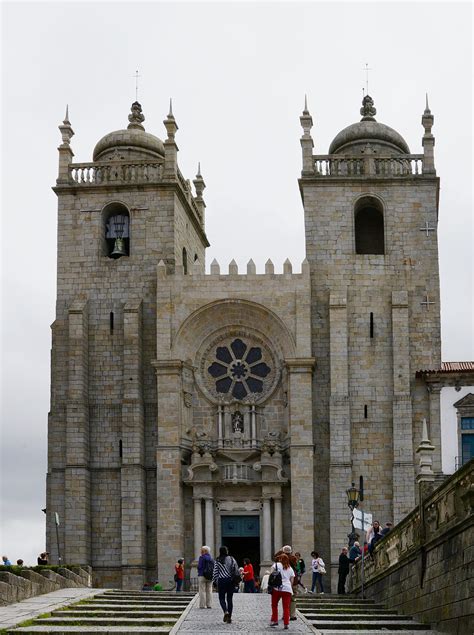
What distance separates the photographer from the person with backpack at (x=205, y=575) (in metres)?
26.0

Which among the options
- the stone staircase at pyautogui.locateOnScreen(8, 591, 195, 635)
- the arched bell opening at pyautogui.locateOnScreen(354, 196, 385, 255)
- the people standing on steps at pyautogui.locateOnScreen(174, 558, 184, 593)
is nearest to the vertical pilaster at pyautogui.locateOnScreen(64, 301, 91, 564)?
the people standing on steps at pyautogui.locateOnScreen(174, 558, 184, 593)

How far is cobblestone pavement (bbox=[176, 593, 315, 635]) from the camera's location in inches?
886

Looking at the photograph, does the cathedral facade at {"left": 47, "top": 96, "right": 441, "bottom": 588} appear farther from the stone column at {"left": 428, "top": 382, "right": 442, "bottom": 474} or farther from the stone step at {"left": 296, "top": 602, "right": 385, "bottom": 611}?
the stone step at {"left": 296, "top": 602, "right": 385, "bottom": 611}

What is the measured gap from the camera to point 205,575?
85.7 ft

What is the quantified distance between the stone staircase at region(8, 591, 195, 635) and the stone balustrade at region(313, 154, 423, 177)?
22765 millimetres

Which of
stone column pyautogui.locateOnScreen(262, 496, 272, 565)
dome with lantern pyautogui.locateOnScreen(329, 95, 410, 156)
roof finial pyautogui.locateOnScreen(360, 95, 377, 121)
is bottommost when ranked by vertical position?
stone column pyautogui.locateOnScreen(262, 496, 272, 565)

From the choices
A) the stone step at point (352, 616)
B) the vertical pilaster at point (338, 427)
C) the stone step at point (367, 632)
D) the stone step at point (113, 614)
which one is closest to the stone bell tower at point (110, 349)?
the vertical pilaster at point (338, 427)

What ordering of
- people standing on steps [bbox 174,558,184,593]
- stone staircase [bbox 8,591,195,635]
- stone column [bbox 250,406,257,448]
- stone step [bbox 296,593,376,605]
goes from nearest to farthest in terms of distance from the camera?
1. stone staircase [bbox 8,591,195,635]
2. stone step [bbox 296,593,376,605]
3. people standing on steps [bbox 174,558,184,593]
4. stone column [bbox 250,406,257,448]

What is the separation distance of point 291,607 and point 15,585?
22.4 ft

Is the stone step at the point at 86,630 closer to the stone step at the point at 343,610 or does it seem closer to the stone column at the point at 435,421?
the stone step at the point at 343,610

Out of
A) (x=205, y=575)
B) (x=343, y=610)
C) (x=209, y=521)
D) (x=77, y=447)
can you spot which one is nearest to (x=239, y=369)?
(x=209, y=521)

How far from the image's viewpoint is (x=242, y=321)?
157ft

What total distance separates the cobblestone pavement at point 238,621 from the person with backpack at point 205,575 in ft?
0.67

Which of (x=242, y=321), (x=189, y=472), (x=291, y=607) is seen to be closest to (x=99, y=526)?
(x=189, y=472)
